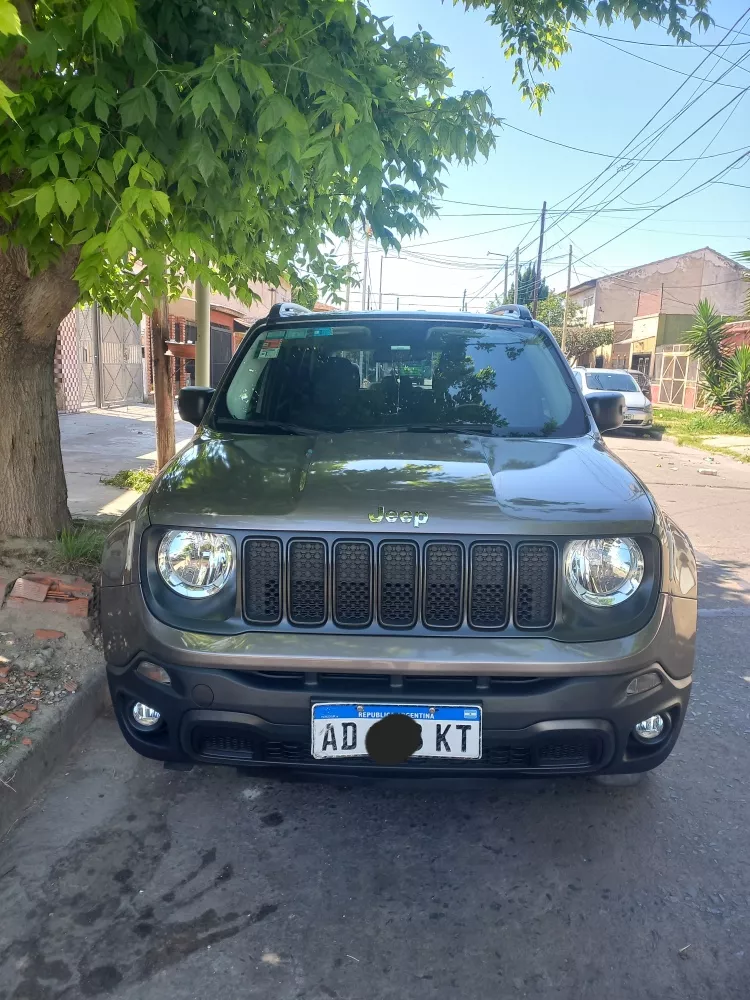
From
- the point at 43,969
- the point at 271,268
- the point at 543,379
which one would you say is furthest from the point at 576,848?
A: the point at 271,268

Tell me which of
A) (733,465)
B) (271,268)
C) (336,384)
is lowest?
(733,465)

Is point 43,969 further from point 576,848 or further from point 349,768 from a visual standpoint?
point 576,848

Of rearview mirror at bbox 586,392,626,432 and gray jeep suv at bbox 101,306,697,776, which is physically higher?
rearview mirror at bbox 586,392,626,432

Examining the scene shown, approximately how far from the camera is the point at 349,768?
7.52ft

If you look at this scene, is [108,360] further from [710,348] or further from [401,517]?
[401,517]

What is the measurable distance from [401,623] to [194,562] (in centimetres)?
68

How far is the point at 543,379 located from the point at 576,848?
2036mm

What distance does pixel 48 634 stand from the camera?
3.75 m

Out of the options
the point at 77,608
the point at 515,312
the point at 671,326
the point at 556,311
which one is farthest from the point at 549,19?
the point at 556,311

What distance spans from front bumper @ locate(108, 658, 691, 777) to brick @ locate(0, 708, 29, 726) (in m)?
1.03

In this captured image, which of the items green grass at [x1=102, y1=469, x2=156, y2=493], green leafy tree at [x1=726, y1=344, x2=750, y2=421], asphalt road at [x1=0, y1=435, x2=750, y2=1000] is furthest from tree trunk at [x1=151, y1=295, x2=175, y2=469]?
green leafy tree at [x1=726, y1=344, x2=750, y2=421]

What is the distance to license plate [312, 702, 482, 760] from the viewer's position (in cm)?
221

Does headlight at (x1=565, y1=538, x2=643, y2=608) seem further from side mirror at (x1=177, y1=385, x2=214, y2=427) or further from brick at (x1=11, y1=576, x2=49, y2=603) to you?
brick at (x1=11, y1=576, x2=49, y2=603)

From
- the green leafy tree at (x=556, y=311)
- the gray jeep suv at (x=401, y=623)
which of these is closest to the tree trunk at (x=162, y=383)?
the gray jeep suv at (x=401, y=623)
